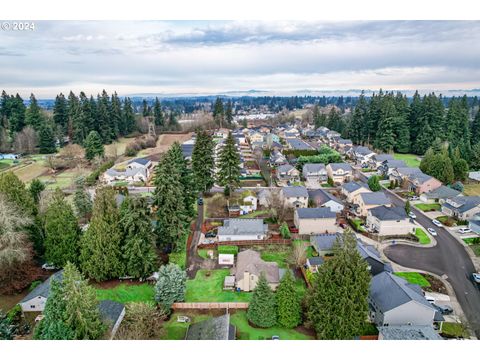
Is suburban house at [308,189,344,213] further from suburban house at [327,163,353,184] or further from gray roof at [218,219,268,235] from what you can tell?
suburban house at [327,163,353,184]

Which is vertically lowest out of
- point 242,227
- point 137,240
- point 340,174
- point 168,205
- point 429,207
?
point 429,207

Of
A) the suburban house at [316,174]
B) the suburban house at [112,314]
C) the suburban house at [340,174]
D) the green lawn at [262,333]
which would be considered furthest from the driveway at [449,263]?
the suburban house at [112,314]

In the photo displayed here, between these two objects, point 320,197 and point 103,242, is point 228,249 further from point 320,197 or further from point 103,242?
point 320,197

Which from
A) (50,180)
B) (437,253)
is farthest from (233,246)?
(50,180)

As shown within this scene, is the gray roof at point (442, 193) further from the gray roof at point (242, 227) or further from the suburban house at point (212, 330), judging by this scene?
the suburban house at point (212, 330)

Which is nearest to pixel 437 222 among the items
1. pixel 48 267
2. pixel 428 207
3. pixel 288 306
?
pixel 428 207

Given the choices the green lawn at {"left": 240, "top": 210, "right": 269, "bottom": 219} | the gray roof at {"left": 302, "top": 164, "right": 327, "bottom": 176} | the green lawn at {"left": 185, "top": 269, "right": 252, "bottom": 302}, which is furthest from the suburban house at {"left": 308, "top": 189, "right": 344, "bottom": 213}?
the green lawn at {"left": 185, "top": 269, "right": 252, "bottom": 302}
